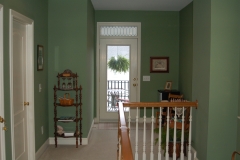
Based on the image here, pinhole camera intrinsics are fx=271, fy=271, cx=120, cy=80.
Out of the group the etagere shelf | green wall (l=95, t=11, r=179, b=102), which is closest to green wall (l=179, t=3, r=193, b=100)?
green wall (l=95, t=11, r=179, b=102)

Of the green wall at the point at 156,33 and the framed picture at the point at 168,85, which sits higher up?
the green wall at the point at 156,33

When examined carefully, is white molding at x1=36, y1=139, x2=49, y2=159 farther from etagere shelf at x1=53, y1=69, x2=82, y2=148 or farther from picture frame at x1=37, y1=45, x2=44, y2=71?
picture frame at x1=37, y1=45, x2=44, y2=71

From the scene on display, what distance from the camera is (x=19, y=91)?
3.68 m

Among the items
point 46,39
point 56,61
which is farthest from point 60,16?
point 56,61

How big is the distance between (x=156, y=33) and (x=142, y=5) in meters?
0.89

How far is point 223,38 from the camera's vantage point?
3.52 m

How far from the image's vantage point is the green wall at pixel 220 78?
3510 mm

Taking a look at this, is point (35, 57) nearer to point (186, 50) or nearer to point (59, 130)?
point (59, 130)

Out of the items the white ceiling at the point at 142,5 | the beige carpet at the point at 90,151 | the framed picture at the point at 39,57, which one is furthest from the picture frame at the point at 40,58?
the white ceiling at the point at 142,5

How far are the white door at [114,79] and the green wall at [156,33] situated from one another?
27cm

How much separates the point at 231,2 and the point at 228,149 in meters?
1.94

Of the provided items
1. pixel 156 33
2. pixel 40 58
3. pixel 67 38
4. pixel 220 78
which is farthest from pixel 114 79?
pixel 220 78

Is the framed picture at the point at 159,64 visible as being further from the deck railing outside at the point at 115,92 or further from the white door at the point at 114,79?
the deck railing outside at the point at 115,92

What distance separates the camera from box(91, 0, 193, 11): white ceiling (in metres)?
5.74
